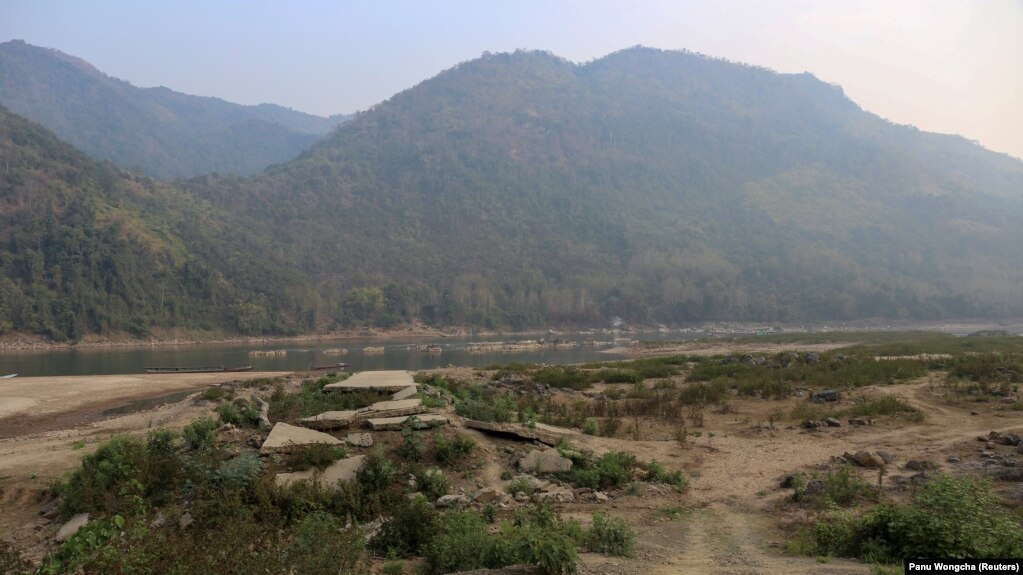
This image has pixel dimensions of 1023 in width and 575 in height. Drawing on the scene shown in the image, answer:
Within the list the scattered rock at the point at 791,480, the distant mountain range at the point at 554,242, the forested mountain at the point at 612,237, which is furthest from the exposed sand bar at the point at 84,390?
the forested mountain at the point at 612,237

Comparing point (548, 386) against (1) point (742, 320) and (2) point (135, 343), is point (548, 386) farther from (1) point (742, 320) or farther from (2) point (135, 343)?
(1) point (742, 320)

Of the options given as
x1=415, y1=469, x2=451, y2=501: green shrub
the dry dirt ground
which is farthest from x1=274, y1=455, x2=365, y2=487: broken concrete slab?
the dry dirt ground

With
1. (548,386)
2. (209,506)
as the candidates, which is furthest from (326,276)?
(209,506)

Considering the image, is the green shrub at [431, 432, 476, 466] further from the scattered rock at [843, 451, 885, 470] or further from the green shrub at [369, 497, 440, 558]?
the scattered rock at [843, 451, 885, 470]

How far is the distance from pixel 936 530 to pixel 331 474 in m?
8.31

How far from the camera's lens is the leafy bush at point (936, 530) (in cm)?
607

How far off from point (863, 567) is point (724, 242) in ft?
547

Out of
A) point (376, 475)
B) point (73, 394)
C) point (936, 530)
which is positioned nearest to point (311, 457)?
point (376, 475)

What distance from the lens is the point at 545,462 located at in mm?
11586

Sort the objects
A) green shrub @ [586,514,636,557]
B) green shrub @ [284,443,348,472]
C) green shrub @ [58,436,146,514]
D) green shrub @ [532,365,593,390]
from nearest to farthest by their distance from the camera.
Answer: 1. green shrub @ [586,514,636,557]
2. green shrub @ [58,436,146,514]
3. green shrub @ [284,443,348,472]
4. green shrub @ [532,365,593,390]

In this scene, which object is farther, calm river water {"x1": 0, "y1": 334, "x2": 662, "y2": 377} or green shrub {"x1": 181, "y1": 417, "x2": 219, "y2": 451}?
calm river water {"x1": 0, "y1": 334, "x2": 662, "y2": 377}

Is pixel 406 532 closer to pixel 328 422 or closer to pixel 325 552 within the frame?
pixel 325 552

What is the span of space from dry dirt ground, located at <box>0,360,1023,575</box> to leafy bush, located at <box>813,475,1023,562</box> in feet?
1.59

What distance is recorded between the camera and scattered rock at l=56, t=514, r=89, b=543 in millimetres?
9227
